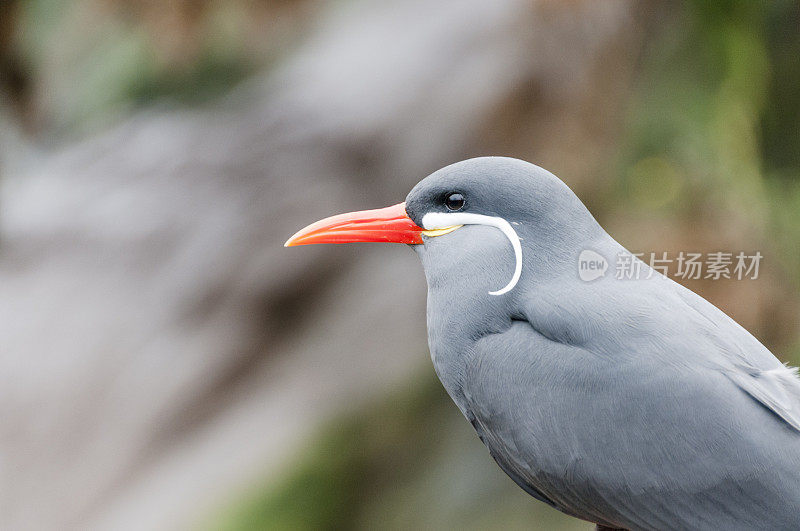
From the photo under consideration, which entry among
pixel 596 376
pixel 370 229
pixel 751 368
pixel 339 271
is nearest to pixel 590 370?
pixel 596 376

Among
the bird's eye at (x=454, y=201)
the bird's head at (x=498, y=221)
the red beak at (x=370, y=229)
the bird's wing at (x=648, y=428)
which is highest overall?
the red beak at (x=370, y=229)

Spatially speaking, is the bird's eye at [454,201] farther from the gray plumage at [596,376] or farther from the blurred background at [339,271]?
the blurred background at [339,271]

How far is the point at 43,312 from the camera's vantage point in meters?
2.61

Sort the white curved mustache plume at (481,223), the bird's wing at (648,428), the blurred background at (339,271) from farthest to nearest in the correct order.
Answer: the blurred background at (339,271)
the white curved mustache plume at (481,223)
the bird's wing at (648,428)

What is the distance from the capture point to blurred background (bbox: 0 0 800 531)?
252 centimetres

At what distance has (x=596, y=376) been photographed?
0.99 metres

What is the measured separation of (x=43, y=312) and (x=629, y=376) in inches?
86.5

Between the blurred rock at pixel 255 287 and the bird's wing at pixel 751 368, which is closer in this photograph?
the bird's wing at pixel 751 368

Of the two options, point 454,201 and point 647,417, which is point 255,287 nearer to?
point 454,201

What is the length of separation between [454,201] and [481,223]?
2.0 inches

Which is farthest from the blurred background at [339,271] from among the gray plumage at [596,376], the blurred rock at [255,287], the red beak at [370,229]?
the gray plumage at [596,376]

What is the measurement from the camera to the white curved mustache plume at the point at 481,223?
3.46 feet

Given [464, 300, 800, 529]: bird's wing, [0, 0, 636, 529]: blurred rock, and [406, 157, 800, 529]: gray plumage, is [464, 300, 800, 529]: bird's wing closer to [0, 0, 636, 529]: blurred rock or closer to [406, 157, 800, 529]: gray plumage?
[406, 157, 800, 529]: gray plumage

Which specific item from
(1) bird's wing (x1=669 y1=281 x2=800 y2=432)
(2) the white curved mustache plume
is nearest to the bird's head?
(2) the white curved mustache plume
